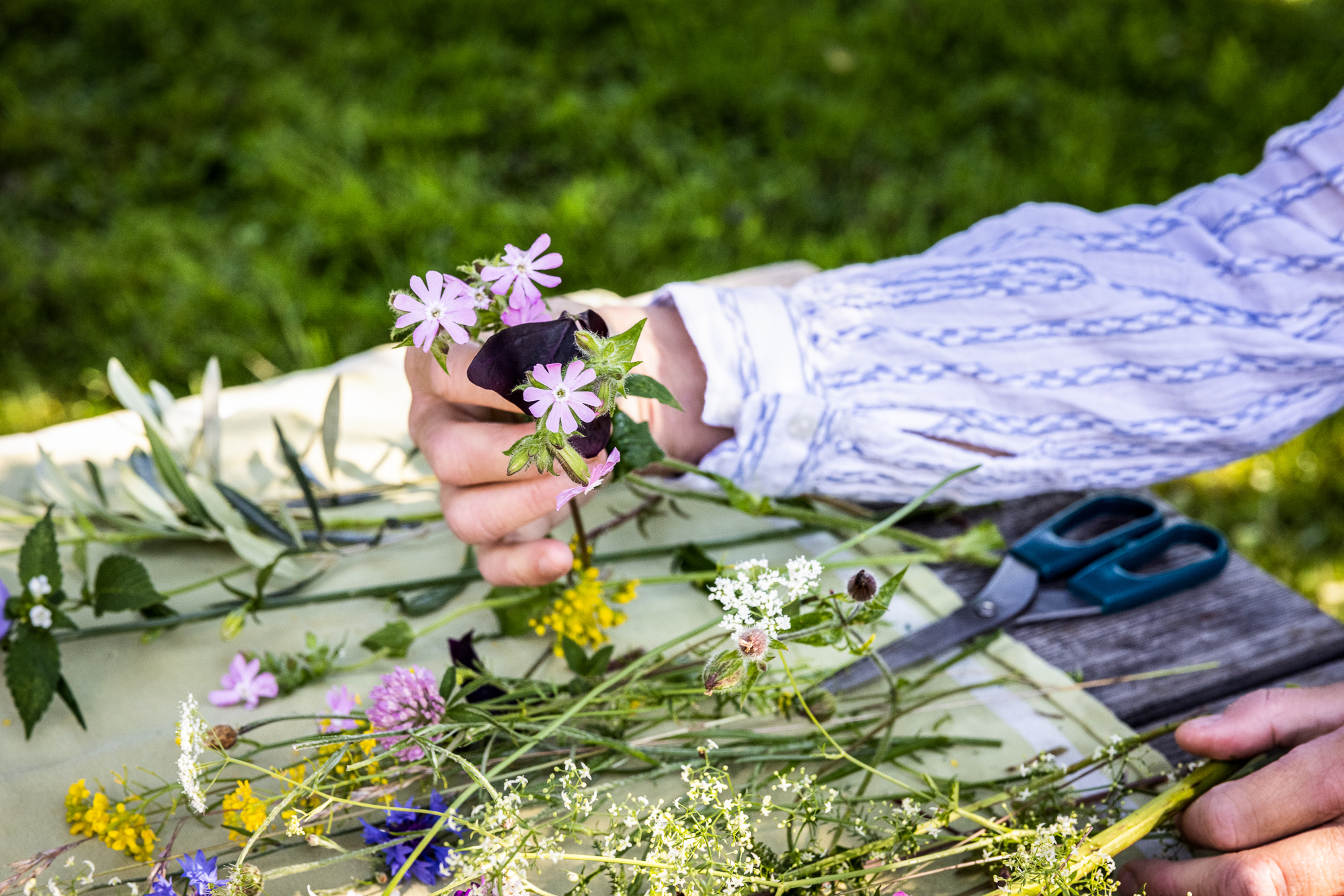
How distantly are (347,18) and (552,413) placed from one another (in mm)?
2384

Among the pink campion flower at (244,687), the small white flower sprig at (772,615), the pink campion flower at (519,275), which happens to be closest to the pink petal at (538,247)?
the pink campion flower at (519,275)

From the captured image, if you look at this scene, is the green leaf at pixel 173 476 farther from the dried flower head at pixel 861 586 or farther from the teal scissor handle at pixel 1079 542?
the teal scissor handle at pixel 1079 542

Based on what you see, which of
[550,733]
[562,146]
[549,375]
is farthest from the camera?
[562,146]

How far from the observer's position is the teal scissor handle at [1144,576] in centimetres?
94

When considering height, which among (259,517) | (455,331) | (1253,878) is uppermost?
(455,331)

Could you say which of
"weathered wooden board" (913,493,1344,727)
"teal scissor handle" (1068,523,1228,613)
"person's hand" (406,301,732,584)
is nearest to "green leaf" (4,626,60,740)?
"person's hand" (406,301,732,584)

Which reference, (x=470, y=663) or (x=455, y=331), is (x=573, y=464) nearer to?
(x=455, y=331)

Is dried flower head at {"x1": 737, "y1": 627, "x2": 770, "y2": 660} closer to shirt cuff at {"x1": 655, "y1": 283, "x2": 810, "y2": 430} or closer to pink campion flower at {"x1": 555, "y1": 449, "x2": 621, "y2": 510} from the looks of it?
pink campion flower at {"x1": 555, "y1": 449, "x2": 621, "y2": 510}

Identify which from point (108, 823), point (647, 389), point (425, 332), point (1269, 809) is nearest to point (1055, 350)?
point (1269, 809)

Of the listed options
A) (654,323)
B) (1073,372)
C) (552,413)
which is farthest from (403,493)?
(1073,372)

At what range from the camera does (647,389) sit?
1.94 feet

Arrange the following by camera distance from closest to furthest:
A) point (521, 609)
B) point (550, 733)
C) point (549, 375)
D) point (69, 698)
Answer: point (549, 375) < point (550, 733) < point (69, 698) < point (521, 609)

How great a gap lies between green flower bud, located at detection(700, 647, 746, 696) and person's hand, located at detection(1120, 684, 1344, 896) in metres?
0.33

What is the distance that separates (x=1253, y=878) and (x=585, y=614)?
0.50 meters
